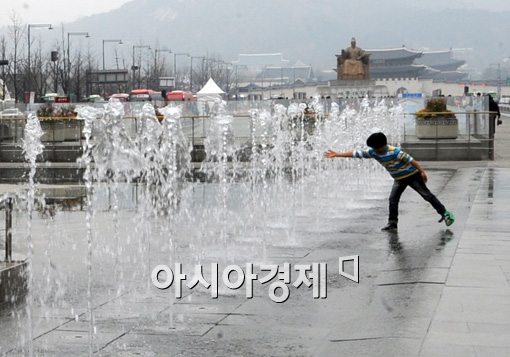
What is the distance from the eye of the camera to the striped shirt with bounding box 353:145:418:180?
12.5m

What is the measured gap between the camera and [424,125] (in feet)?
96.1

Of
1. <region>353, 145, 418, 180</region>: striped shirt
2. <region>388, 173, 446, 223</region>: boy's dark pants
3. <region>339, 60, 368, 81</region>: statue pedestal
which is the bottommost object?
<region>388, 173, 446, 223</region>: boy's dark pants

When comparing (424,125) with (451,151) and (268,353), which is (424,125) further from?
(268,353)

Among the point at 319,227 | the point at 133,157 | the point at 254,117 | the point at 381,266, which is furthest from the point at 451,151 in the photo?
the point at 381,266

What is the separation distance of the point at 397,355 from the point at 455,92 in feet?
502

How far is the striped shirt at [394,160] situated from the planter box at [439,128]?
16.5 metres

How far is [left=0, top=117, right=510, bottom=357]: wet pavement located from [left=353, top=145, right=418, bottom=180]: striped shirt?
79 cm

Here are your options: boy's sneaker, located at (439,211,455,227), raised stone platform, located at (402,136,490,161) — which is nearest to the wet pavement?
boy's sneaker, located at (439,211,455,227)

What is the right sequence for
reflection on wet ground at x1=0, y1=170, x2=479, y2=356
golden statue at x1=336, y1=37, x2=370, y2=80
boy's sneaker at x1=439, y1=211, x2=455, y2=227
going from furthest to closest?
golden statue at x1=336, y1=37, x2=370, y2=80
boy's sneaker at x1=439, y1=211, x2=455, y2=227
reflection on wet ground at x1=0, y1=170, x2=479, y2=356

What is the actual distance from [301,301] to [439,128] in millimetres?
21258

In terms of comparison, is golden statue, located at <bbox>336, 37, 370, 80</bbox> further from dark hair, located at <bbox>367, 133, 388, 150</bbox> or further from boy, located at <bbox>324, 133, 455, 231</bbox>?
dark hair, located at <bbox>367, 133, 388, 150</bbox>

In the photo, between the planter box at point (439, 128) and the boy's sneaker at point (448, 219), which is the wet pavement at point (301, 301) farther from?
the planter box at point (439, 128)

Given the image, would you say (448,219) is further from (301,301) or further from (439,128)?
(439,128)

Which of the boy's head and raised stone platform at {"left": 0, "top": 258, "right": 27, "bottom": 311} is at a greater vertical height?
the boy's head
